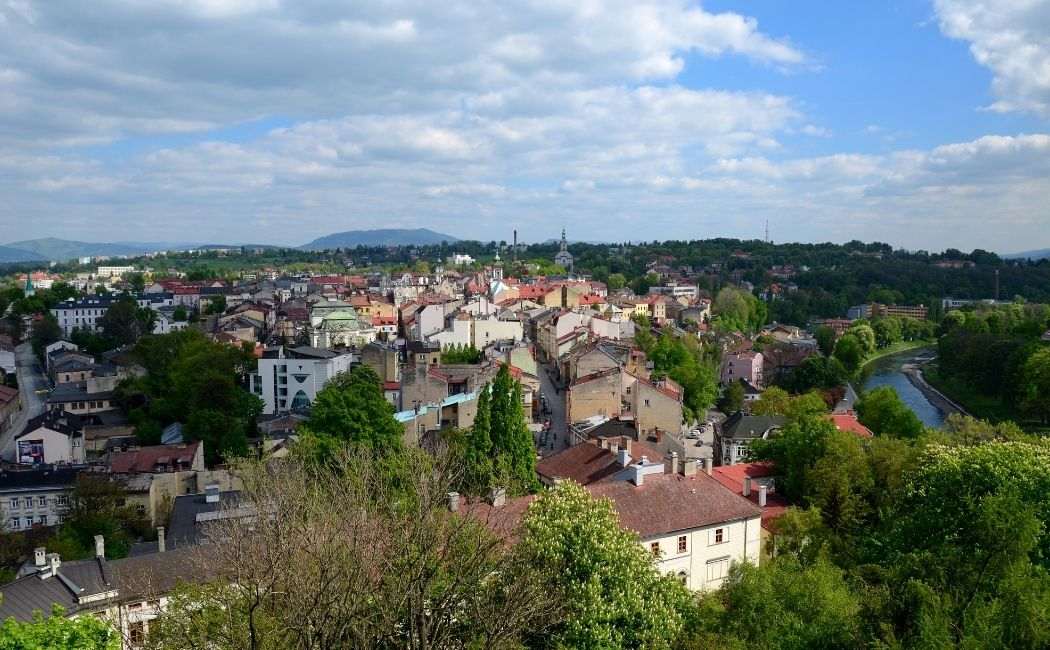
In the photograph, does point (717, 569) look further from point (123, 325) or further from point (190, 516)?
point (123, 325)

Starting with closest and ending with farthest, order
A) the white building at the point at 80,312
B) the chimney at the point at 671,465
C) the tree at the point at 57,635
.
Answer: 1. the tree at the point at 57,635
2. the chimney at the point at 671,465
3. the white building at the point at 80,312

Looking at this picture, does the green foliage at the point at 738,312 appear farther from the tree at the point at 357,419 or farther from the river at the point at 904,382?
the tree at the point at 357,419

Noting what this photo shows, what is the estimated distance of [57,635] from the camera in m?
10.9

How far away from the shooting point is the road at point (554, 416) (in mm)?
39094

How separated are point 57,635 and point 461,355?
42706mm

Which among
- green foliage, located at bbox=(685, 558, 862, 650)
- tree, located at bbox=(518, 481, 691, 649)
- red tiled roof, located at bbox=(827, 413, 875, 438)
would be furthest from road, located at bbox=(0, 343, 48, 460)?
red tiled roof, located at bbox=(827, 413, 875, 438)

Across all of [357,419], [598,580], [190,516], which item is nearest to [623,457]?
[357,419]

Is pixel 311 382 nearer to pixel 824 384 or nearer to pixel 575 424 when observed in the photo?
pixel 575 424

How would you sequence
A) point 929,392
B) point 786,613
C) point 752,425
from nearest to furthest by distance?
1. point 786,613
2. point 752,425
3. point 929,392

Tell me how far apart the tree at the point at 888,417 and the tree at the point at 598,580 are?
23499mm

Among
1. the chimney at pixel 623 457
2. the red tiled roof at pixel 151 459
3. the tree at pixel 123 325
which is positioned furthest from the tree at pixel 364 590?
the tree at pixel 123 325

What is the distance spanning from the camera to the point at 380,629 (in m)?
12.8

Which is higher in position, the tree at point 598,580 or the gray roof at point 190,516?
the tree at point 598,580

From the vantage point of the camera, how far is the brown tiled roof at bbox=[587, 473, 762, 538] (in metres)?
20.4
